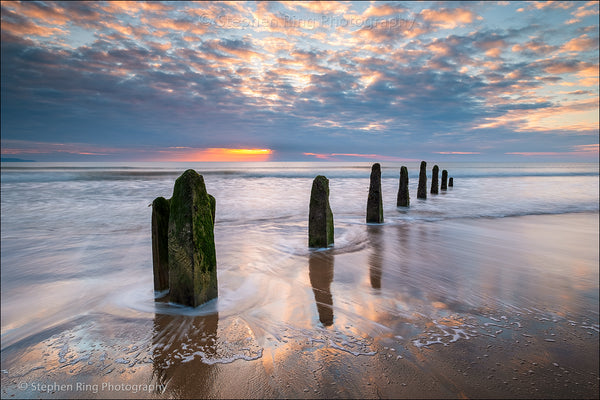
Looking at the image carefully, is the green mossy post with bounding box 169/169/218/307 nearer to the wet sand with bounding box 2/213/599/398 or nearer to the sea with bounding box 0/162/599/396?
the sea with bounding box 0/162/599/396

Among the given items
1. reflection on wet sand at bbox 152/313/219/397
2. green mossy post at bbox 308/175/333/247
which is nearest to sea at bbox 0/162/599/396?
reflection on wet sand at bbox 152/313/219/397

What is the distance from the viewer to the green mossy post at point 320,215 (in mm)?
7637

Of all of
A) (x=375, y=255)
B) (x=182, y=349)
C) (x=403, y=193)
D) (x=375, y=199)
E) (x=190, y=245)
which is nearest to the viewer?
(x=182, y=349)

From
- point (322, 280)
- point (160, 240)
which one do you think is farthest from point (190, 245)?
point (322, 280)

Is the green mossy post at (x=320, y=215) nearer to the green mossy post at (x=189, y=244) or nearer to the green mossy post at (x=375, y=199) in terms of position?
the green mossy post at (x=189, y=244)

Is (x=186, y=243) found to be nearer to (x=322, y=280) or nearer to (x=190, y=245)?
(x=190, y=245)

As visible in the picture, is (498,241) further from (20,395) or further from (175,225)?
(20,395)

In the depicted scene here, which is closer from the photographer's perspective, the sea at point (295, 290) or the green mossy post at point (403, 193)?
the sea at point (295, 290)

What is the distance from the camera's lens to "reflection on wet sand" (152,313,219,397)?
2.65 m

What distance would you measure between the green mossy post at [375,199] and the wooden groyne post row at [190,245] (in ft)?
26.8

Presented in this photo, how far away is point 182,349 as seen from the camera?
3.11m

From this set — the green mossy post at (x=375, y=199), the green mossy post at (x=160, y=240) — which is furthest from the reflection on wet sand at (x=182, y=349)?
the green mossy post at (x=375, y=199)

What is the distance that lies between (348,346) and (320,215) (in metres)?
4.69

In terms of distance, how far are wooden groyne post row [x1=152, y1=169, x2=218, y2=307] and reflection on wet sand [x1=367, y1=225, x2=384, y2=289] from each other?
2.65 meters
